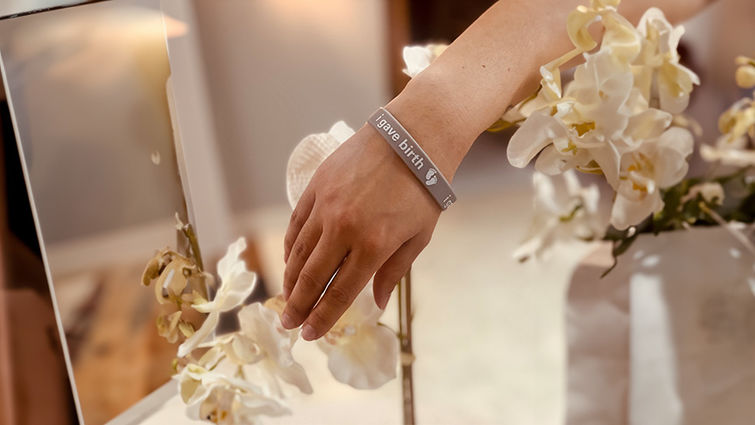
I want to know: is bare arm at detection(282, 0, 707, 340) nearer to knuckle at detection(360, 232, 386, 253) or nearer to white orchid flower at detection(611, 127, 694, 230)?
knuckle at detection(360, 232, 386, 253)

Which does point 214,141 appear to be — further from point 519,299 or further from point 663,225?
point 663,225

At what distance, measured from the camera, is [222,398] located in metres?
0.49

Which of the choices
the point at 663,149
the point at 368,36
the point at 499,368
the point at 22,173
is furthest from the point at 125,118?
the point at 368,36

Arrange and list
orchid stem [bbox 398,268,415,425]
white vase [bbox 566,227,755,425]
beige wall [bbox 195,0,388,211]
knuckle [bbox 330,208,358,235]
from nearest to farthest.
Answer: knuckle [bbox 330,208,358,235] → orchid stem [bbox 398,268,415,425] → white vase [bbox 566,227,755,425] → beige wall [bbox 195,0,388,211]

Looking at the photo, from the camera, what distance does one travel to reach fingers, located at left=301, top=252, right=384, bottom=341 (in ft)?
1.42

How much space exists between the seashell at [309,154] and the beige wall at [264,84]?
126 cm

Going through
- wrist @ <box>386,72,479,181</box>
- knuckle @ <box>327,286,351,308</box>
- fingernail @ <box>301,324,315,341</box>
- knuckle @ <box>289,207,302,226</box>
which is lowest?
fingernail @ <box>301,324,315,341</box>

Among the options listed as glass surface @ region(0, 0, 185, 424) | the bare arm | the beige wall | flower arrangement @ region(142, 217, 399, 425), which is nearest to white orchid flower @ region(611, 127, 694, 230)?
the bare arm

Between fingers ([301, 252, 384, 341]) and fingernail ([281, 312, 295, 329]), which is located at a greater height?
fingers ([301, 252, 384, 341])

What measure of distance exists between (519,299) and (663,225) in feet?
3.47

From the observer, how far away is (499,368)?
153 centimetres

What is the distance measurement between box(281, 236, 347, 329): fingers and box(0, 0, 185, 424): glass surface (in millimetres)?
Answer: 151

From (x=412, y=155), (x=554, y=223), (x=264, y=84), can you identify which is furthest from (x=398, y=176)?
(x=264, y=84)

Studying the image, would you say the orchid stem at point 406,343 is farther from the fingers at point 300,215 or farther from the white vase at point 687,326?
the white vase at point 687,326
